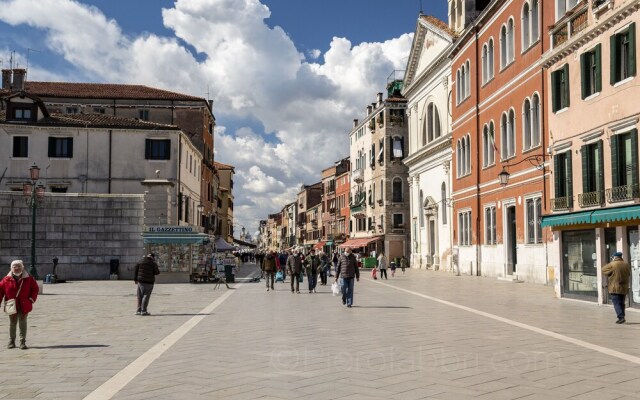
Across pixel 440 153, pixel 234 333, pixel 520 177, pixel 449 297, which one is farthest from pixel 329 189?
pixel 234 333

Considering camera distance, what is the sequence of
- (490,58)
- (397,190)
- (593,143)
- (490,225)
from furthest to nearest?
(397,190) < (490,225) < (490,58) < (593,143)

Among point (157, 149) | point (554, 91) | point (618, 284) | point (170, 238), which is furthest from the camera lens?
point (157, 149)

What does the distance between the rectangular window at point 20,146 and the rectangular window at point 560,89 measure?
29224mm

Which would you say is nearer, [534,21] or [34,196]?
[34,196]

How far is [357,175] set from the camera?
76688mm

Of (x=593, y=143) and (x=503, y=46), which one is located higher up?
(x=503, y=46)

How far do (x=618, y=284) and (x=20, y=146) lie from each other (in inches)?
1333

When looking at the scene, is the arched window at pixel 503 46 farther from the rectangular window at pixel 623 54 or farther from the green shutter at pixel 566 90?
the rectangular window at pixel 623 54

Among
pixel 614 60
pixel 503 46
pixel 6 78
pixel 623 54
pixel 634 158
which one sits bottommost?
pixel 634 158

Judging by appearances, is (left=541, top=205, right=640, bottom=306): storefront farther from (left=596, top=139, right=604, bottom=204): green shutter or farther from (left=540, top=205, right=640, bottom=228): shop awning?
(left=596, top=139, right=604, bottom=204): green shutter

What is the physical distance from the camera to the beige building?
18.0 m

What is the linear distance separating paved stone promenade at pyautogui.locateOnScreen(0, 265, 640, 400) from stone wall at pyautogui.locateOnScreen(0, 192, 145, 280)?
1519 cm

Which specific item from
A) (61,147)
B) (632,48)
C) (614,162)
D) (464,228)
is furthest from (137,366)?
(464,228)

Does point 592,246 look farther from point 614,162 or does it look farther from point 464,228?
point 464,228
